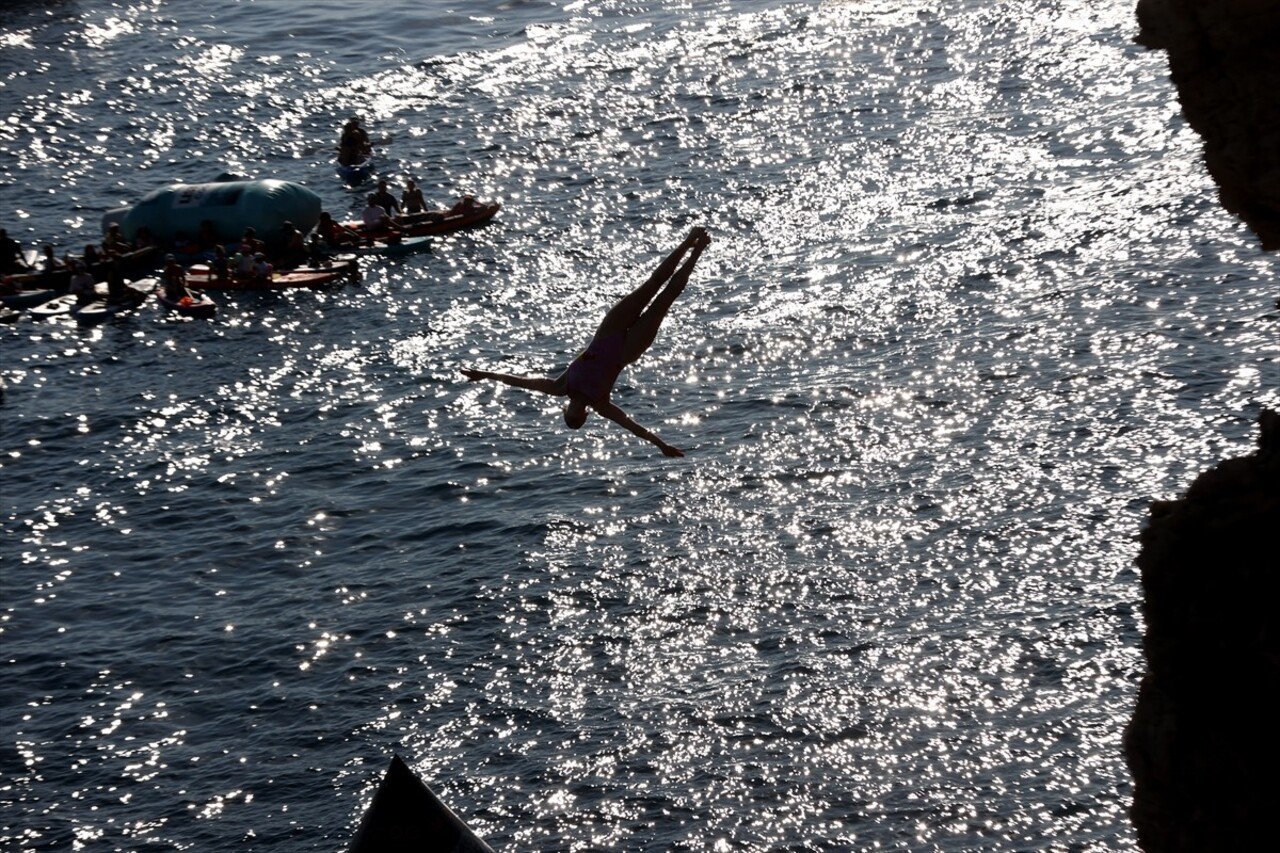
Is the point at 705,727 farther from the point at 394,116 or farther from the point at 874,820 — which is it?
the point at 394,116

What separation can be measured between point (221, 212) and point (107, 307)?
513 centimetres

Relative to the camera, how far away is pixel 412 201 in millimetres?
47188

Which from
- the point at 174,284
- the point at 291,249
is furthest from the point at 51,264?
the point at 291,249

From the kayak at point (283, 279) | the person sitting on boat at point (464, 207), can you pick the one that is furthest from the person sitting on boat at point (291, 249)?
the person sitting on boat at point (464, 207)

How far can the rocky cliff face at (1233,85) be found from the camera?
30.3ft

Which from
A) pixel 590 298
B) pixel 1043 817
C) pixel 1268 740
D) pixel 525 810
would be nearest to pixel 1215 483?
pixel 1268 740

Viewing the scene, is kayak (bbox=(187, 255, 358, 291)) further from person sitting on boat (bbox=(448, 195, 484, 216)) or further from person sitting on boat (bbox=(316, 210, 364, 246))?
person sitting on boat (bbox=(448, 195, 484, 216))

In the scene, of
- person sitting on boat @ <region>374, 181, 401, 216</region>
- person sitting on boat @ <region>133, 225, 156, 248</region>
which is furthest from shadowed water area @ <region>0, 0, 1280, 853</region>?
person sitting on boat @ <region>133, 225, 156, 248</region>

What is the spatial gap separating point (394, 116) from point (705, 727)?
3760 centimetres

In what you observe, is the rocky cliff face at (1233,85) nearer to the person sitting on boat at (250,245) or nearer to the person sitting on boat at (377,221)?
the person sitting on boat at (250,245)

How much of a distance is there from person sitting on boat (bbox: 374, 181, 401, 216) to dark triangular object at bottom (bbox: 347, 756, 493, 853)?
32.3 m

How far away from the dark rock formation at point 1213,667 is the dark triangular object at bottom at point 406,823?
8889mm

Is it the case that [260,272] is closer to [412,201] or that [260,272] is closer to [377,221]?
[377,221]

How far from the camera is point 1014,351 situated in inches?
1442
